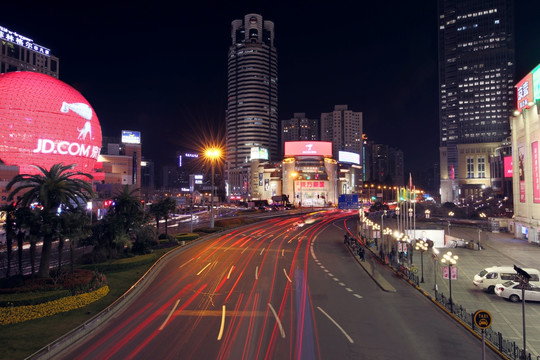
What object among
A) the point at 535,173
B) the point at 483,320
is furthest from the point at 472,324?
the point at 535,173

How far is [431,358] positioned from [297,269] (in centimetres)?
1715

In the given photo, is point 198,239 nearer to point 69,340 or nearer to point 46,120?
point 46,120

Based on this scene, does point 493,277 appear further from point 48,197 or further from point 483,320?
point 48,197

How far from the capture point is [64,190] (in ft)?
79.9

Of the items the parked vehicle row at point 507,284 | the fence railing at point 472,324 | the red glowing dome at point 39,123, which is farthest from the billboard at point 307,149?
the parked vehicle row at point 507,284

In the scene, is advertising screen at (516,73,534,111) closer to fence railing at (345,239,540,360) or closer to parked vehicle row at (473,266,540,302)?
parked vehicle row at (473,266,540,302)

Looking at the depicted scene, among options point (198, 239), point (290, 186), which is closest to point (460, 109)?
point (290, 186)

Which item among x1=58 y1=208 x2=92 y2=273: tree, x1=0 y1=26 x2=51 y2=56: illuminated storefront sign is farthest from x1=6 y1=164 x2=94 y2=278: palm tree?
x1=0 y1=26 x2=51 y2=56: illuminated storefront sign

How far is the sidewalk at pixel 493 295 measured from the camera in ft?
60.7

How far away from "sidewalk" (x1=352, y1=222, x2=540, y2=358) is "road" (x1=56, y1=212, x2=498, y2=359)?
8.61ft

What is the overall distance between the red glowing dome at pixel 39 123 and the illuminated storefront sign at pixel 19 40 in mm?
90318

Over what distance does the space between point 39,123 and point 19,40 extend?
102066 mm

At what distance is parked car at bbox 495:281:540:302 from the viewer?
74.3 feet

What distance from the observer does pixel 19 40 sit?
113 metres
